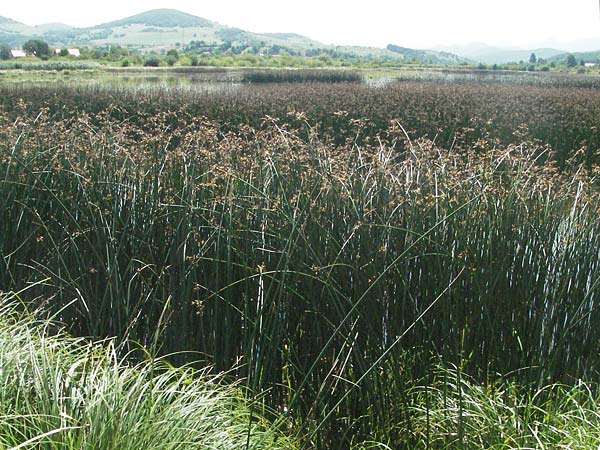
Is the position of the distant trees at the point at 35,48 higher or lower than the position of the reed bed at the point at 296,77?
higher

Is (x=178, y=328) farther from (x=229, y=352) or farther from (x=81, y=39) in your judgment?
(x=81, y=39)

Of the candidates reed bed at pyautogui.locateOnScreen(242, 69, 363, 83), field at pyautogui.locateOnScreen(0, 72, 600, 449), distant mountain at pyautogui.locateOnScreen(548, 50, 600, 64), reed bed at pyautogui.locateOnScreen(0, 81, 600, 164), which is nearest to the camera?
field at pyautogui.locateOnScreen(0, 72, 600, 449)

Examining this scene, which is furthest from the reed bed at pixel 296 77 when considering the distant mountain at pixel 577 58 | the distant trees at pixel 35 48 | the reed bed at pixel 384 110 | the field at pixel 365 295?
the distant trees at pixel 35 48

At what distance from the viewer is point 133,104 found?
12.8m

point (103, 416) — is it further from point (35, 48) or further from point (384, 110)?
point (35, 48)

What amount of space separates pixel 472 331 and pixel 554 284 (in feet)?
1.31

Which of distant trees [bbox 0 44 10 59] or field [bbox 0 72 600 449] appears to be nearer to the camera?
field [bbox 0 72 600 449]

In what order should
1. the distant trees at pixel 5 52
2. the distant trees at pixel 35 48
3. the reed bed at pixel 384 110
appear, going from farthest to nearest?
the distant trees at pixel 35 48 → the distant trees at pixel 5 52 → the reed bed at pixel 384 110

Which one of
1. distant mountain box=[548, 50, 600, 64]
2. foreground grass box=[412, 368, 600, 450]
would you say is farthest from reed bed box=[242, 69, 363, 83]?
distant mountain box=[548, 50, 600, 64]

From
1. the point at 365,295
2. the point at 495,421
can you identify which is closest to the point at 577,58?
the point at 365,295

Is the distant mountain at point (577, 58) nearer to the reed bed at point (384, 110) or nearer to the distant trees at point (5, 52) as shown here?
the distant trees at point (5, 52)

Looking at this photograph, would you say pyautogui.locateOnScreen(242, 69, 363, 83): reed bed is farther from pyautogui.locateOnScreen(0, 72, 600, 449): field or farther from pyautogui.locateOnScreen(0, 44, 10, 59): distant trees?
pyautogui.locateOnScreen(0, 44, 10, 59): distant trees

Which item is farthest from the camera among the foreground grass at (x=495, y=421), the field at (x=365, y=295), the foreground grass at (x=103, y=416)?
the field at (x=365, y=295)

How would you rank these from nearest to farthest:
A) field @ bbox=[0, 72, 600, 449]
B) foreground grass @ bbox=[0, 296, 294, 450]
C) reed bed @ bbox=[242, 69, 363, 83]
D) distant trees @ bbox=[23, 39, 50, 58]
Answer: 1. foreground grass @ bbox=[0, 296, 294, 450]
2. field @ bbox=[0, 72, 600, 449]
3. reed bed @ bbox=[242, 69, 363, 83]
4. distant trees @ bbox=[23, 39, 50, 58]
